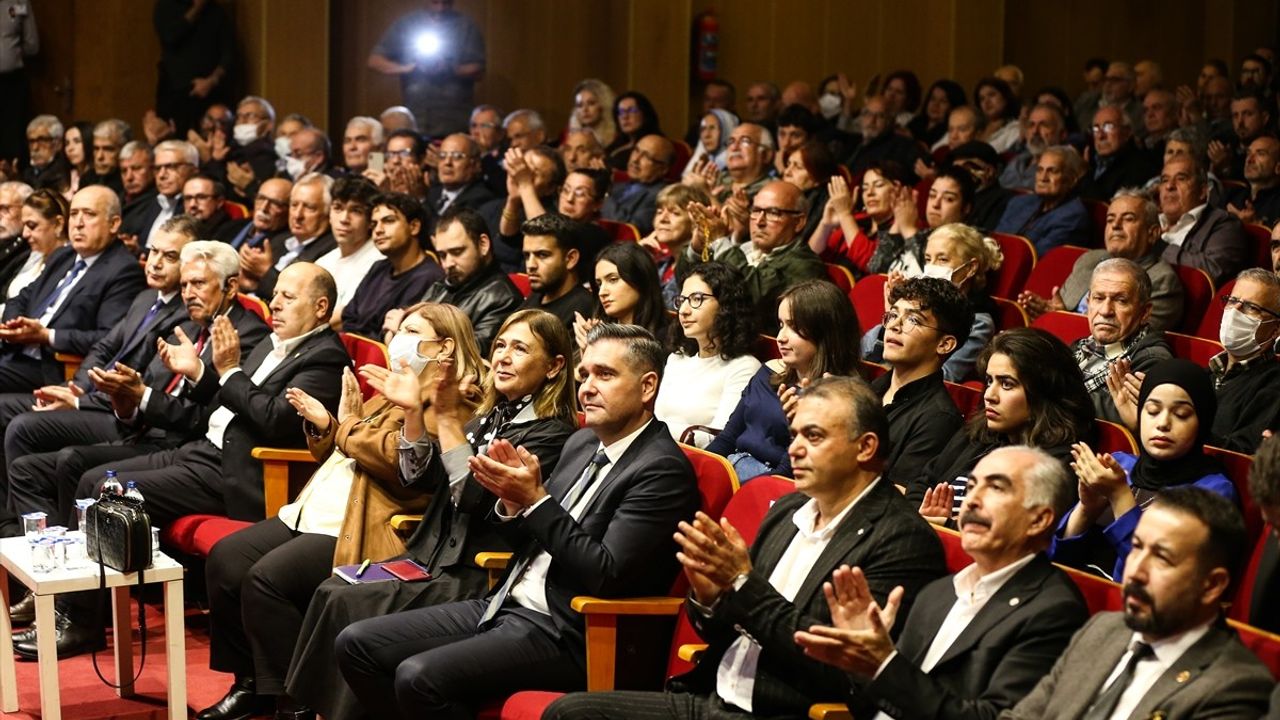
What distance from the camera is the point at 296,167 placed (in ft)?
25.1

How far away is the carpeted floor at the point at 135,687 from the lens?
3861 mm

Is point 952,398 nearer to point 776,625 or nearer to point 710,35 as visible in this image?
point 776,625

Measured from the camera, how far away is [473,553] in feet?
11.6

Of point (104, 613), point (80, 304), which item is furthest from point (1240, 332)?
point (80, 304)

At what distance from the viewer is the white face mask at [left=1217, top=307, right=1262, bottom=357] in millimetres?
3818

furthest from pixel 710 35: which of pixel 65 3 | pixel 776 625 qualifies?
pixel 776 625

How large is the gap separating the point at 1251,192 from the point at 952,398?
314 centimetres

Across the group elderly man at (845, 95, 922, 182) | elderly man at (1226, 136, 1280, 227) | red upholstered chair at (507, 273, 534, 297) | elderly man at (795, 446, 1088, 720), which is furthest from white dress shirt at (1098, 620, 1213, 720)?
elderly man at (845, 95, 922, 182)

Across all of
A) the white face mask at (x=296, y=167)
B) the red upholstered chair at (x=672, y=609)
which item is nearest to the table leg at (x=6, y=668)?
the red upholstered chair at (x=672, y=609)

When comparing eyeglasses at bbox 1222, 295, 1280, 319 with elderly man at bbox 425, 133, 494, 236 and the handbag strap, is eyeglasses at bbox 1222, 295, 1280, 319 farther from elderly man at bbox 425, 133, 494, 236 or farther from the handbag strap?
elderly man at bbox 425, 133, 494, 236

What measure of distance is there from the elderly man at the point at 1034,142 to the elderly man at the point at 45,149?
4944mm

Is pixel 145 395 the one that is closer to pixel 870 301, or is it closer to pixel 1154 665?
pixel 870 301

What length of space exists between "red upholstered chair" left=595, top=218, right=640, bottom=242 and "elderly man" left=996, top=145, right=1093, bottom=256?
1.51 metres

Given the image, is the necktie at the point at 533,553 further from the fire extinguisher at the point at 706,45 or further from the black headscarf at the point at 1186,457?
the fire extinguisher at the point at 706,45
